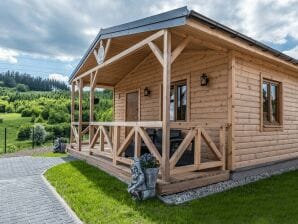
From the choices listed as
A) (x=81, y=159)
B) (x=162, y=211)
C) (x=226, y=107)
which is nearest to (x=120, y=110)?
(x=81, y=159)

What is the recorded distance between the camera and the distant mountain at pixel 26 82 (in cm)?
3269

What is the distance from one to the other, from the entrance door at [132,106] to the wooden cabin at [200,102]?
39.5 inches

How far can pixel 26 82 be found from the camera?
34.6 m

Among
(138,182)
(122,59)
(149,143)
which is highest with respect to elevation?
(122,59)

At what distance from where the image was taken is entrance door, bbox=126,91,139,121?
943 centimetres

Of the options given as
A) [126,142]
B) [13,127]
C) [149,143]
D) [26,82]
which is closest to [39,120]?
[13,127]

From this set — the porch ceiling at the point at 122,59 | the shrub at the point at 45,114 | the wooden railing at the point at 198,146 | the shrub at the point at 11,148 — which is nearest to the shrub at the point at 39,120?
the shrub at the point at 45,114

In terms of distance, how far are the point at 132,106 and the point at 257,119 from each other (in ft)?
15.6

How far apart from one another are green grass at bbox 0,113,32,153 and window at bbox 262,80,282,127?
12.0 meters

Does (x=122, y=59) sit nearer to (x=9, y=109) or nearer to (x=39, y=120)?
(x=39, y=120)

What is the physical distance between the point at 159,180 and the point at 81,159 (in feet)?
13.8

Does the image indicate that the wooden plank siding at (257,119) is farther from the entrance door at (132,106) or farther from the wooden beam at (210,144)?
the entrance door at (132,106)

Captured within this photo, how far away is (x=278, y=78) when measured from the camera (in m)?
7.02

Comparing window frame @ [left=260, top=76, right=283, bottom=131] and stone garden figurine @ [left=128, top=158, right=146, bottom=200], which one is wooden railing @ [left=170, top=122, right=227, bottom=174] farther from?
window frame @ [left=260, top=76, right=283, bottom=131]
